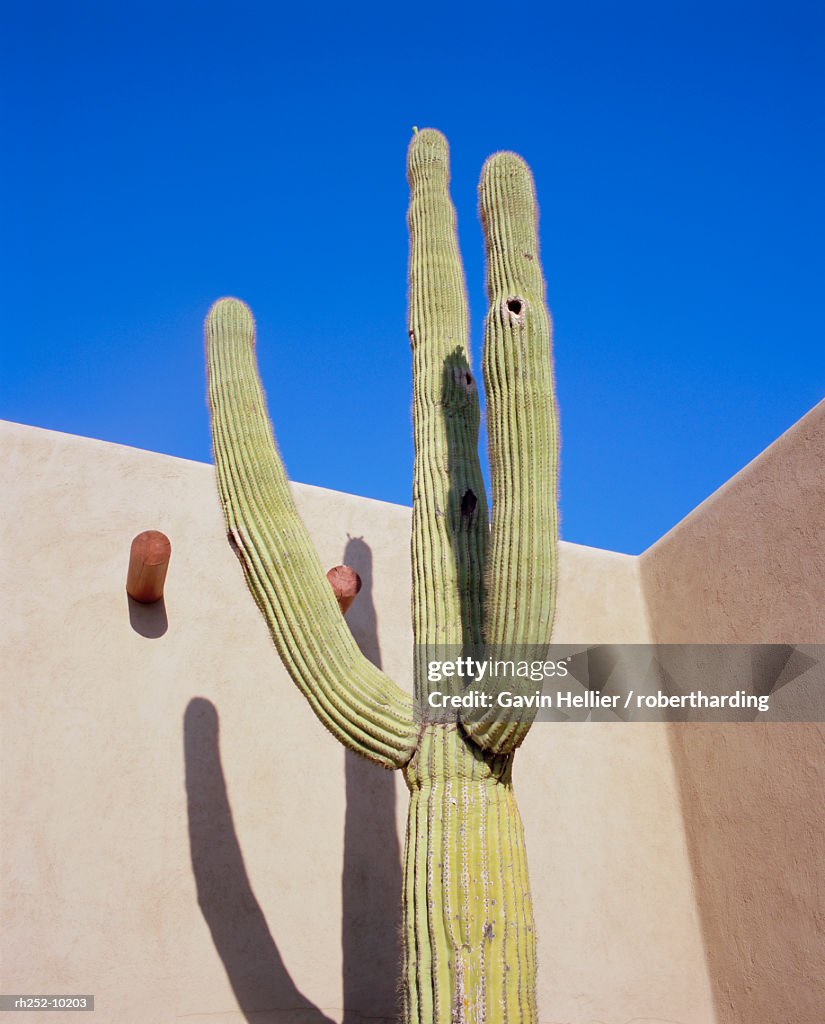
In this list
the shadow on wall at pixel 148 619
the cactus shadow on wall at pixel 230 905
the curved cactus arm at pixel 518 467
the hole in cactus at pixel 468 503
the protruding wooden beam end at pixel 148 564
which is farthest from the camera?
the shadow on wall at pixel 148 619

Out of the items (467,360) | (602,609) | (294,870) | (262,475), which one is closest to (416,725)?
(262,475)

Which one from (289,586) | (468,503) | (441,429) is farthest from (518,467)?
(289,586)

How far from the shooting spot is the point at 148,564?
16.5ft

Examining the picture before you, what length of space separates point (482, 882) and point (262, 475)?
68.0 inches

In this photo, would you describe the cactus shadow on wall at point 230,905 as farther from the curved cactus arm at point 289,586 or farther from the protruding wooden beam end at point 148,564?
the curved cactus arm at point 289,586

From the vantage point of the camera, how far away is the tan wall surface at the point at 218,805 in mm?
4629

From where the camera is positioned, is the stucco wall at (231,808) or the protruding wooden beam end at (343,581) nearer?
the stucco wall at (231,808)

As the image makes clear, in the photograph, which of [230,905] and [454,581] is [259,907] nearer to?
[230,905]

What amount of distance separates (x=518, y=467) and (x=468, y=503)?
0.53m

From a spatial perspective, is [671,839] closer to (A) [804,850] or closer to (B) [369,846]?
(A) [804,850]

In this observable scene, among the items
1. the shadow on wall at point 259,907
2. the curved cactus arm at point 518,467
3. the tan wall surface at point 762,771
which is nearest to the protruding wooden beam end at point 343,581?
the shadow on wall at point 259,907

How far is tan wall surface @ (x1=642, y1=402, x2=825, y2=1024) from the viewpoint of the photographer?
4.80 metres

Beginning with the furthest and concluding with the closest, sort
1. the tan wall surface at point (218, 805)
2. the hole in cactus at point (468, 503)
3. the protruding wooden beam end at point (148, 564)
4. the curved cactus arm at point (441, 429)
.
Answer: the protruding wooden beam end at point (148, 564)
the tan wall surface at point (218, 805)
the hole in cactus at point (468, 503)
the curved cactus arm at point (441, 429)

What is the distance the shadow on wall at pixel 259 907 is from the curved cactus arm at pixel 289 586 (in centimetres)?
194
